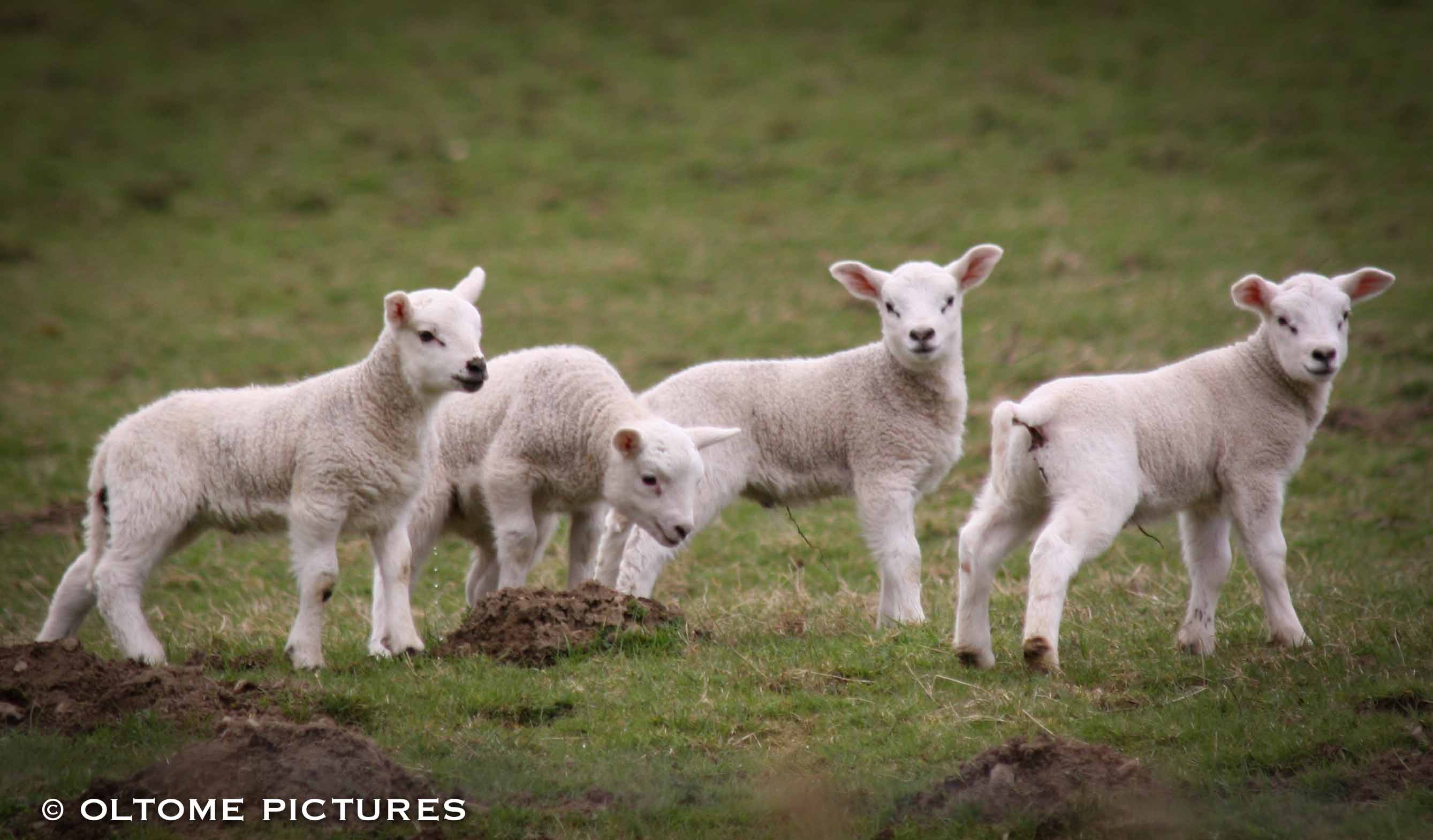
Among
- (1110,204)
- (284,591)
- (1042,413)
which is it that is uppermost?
(1110,204)

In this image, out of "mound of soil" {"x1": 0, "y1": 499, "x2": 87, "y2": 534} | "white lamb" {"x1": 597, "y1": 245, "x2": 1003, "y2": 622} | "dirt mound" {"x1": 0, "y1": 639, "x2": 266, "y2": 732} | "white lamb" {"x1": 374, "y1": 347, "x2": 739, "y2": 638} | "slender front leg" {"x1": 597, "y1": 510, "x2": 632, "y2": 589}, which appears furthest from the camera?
"mound of soil" {"x1": 0, "y1": 499, "x2": 87, "y2": 534}

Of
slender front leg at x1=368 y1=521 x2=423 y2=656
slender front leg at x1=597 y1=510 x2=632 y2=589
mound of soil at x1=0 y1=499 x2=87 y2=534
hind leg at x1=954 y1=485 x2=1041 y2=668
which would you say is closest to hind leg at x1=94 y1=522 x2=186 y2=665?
slender front leg at x1=368 y1=521 x2=423 y2=656

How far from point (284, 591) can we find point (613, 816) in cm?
564

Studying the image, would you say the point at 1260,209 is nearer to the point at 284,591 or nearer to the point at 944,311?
the point at 944,311

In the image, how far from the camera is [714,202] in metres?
22.2

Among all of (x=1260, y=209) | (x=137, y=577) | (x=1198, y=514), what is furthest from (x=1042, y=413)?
(x=1260, y=209)

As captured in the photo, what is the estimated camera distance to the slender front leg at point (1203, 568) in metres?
7.56

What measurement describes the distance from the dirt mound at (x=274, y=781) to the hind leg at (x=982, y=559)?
8.56 feet

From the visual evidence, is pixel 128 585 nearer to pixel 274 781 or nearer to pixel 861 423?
pixel 274 781

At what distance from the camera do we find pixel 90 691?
6543mm

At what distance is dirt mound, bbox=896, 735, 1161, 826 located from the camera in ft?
17.9

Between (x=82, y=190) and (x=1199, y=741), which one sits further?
(x=82, y=190)

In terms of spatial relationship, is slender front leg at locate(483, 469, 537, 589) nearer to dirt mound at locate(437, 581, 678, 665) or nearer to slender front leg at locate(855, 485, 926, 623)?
dirt mound at locate(437, 581, 678, 665)

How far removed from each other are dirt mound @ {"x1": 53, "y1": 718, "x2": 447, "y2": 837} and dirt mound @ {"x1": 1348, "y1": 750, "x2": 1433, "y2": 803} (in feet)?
11.2
